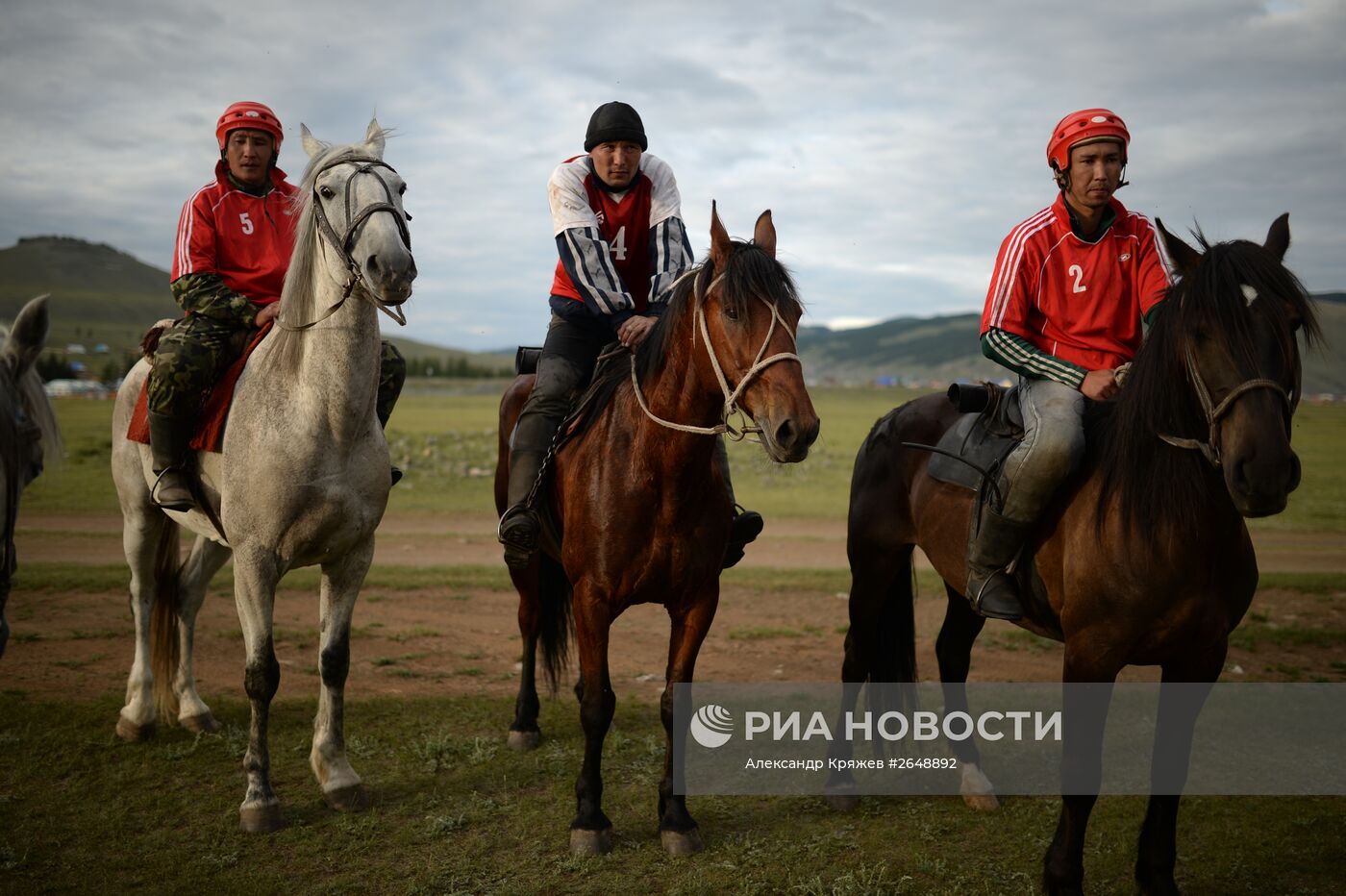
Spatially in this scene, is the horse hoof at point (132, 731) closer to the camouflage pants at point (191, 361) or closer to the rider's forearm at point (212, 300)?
the camouflage pants at point (191, 361)

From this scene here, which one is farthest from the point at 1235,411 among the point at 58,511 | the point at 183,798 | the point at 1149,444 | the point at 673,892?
the point at 58,511

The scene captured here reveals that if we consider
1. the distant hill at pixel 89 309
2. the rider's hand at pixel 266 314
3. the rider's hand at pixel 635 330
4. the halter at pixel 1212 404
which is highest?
the distant hill at pixel 89 309

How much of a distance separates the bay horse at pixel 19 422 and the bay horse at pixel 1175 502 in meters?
5.10

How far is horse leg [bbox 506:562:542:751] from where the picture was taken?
626cm

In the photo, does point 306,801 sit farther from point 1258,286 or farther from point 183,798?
point 1258,286

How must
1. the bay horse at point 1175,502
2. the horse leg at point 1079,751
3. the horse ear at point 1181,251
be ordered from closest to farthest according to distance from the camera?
the bay horse at point 1175,502
the horse ear at point 1181,251
the horse leg at point 1079,751

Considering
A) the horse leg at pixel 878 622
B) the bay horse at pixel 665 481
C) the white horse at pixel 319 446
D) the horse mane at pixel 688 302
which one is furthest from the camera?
the horse leg at pixel 878 622

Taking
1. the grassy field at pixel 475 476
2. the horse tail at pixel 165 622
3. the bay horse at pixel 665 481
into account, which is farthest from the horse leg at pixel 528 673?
the grassy field at pixel 475 476

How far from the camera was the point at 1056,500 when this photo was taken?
4340 mm

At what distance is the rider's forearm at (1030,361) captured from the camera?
439 centimetres

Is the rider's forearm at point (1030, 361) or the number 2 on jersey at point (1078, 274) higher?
the number 2 on jersey at point (1078, 274)

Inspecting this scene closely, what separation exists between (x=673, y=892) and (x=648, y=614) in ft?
22.2

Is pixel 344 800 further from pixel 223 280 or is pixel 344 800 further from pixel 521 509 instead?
pixel 223 280

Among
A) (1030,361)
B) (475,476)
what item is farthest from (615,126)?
(475,476)
